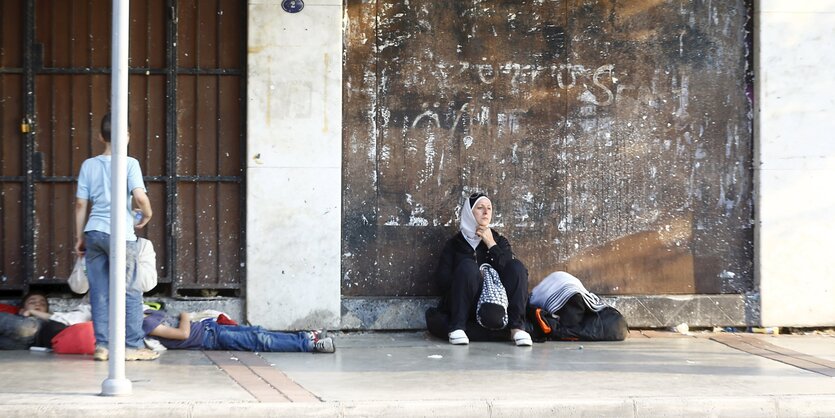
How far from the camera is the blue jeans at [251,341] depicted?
8102 millimetres

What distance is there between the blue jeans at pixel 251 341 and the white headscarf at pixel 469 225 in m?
1.64

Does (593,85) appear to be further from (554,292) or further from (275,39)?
(275,39)

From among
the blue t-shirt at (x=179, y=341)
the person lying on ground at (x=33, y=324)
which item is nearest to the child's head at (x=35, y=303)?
the person lying on ground at (x=33, y=324)

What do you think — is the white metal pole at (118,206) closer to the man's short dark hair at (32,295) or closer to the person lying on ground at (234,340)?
the person lying on ground at (234,340)

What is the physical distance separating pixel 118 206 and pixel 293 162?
286cm

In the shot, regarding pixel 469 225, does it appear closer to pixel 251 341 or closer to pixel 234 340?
pixel 251 341

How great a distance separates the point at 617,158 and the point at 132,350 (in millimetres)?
4389

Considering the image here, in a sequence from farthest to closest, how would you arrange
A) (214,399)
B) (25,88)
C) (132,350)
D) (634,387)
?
(25,88), (132,350), (634,387), (214,399)

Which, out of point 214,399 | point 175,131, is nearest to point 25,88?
point 175,131

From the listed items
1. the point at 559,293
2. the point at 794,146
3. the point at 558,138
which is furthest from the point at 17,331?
the point at 794,146

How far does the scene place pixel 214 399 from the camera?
605 cm

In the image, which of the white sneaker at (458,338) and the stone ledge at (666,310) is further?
the stone ledge at (666,310)

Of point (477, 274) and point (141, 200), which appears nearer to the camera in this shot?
point (141, 200)

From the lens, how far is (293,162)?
8.90 meters
